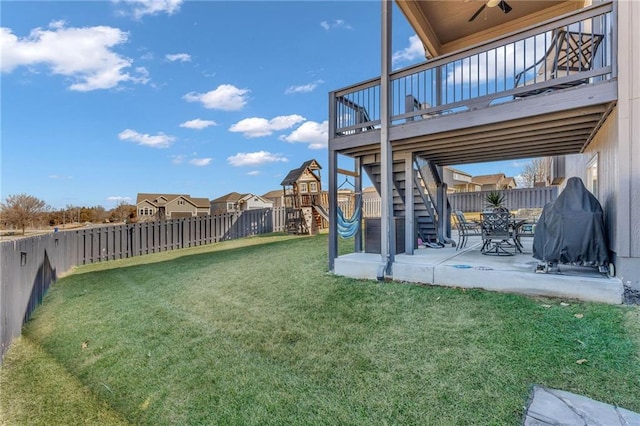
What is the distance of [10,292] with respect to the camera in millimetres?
3854

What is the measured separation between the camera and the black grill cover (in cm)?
385

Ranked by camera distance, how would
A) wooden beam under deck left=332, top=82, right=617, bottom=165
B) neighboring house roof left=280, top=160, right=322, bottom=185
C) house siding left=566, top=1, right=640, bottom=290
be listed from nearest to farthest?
house siding left=566, top=1, right=640, bottom=290
wooden beam under deck left=332, top=82, right=617, bottom=165
neighboring house roof left=280, top=160, right=322, bottom=185

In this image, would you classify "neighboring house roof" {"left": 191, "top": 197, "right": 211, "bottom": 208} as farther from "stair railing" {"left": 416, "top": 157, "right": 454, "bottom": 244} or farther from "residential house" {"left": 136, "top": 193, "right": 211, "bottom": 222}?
"stair railing" {"left": 416, "top": 157, "right": 454, "bottom": 244}

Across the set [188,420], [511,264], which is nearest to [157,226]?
[188,420]

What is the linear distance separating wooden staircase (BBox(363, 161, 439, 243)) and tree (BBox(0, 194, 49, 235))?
37.4ft

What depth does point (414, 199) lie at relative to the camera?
7059mm

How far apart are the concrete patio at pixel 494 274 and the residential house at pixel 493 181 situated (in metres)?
30.0

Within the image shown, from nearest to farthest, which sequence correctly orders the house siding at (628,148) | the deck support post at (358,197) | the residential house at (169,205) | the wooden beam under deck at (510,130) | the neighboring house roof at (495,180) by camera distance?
the house siding at (628,148), the wooden beam under deck at (510,130), the deck support post at (358,197), the neighboring house roof at (495,180), the residential house at (169,205)

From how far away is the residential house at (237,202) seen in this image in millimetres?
40953

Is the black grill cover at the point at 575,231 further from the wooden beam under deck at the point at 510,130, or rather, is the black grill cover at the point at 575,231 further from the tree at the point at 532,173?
the tree at the point at 532,173

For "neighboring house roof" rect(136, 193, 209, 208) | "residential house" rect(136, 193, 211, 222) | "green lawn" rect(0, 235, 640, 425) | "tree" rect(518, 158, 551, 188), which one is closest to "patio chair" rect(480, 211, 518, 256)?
"green lawn" rect(0, 235, 640, 425)

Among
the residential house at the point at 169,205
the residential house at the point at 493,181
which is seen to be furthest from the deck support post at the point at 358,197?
the residential house at the point at 169,205

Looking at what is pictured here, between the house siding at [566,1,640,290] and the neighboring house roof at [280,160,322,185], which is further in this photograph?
the neighboring house roof at [280,160,322,185]

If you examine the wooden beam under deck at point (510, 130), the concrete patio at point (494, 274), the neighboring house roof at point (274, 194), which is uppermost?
the neighboring house roof at point (274, 194)
